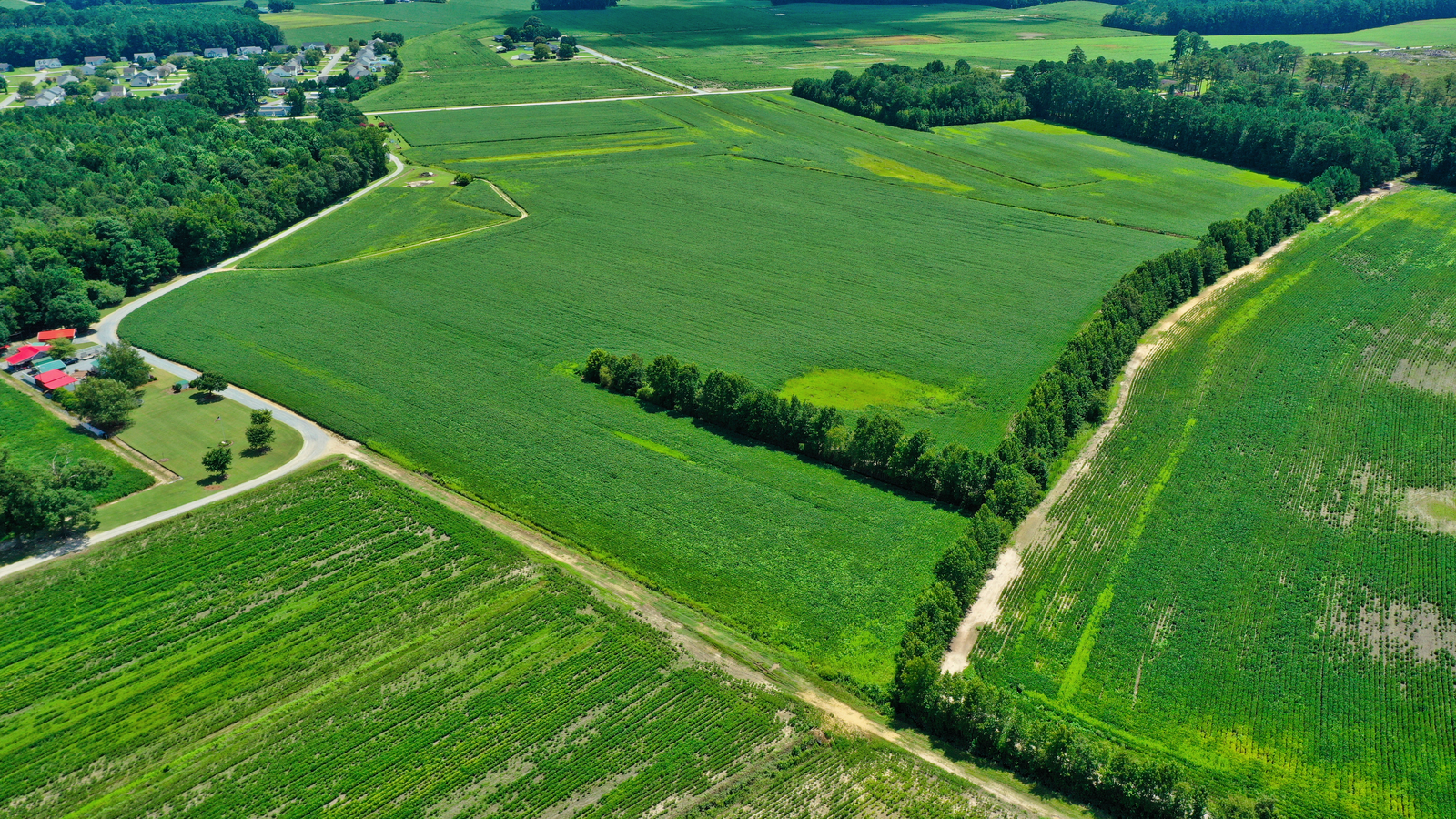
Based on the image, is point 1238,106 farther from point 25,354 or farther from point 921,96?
point 25,354

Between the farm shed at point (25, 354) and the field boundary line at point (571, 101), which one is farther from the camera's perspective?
the field boundary line at point (571, 101)

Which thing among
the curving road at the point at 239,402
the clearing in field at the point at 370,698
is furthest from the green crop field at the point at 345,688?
the curving road at the point at 239,402

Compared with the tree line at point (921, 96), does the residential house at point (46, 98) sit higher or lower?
lower

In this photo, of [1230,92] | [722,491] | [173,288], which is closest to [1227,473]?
[722,491]

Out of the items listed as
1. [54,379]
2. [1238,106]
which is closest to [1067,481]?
[54,379]

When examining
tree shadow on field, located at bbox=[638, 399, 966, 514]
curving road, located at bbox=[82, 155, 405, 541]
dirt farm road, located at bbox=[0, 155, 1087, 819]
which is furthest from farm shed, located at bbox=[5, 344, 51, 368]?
tree shadow on field, located at bbox=[638, 399, 966, 514]

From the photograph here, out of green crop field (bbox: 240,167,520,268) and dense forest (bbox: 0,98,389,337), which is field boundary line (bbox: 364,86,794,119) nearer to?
dense forest (bbox: 0,98,389,337)

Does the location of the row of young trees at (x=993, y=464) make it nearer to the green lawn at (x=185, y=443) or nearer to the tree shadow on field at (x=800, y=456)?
the tree shadow on field at (x=800, y=456)
